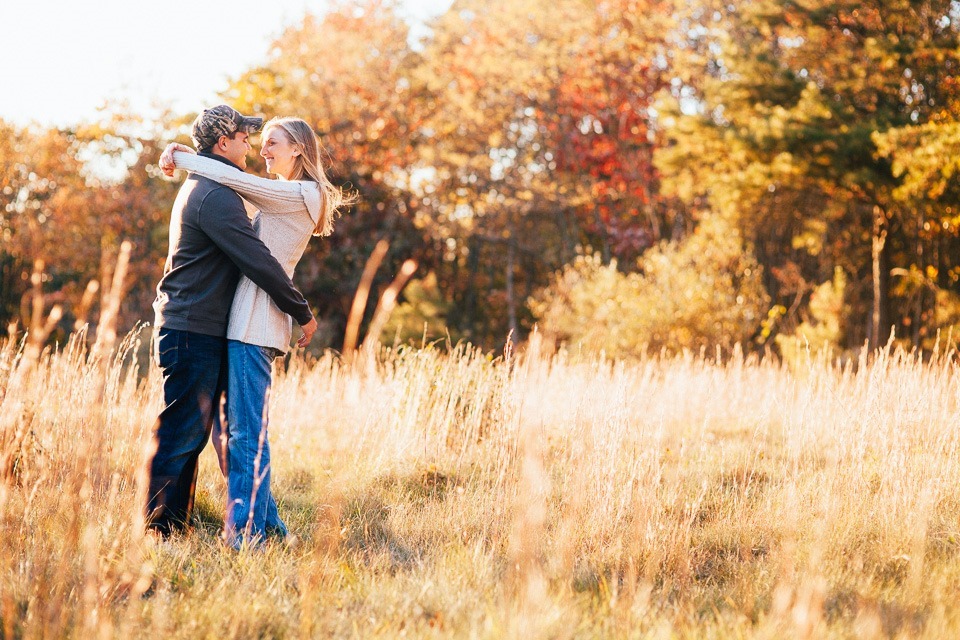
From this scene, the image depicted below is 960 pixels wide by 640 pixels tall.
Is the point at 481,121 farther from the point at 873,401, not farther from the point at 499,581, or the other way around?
the point at 499,581

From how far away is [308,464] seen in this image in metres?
5.07

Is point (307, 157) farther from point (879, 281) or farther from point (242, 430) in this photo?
point (879, 281)

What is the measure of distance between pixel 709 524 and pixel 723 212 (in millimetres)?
11296

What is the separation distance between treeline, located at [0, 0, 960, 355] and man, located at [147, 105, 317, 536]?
7.95 m

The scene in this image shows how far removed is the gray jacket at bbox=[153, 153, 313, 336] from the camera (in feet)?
10.6

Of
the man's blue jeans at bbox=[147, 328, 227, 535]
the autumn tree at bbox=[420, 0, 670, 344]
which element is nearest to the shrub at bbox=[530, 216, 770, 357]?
the autumn tree at bbox=[420, 0, 670, 344]

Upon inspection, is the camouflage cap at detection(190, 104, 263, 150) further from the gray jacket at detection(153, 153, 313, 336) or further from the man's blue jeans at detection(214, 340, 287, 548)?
the man's blue jeans at detection(214, 340, 287, 548)

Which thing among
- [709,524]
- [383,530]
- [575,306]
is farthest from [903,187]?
[383,530]

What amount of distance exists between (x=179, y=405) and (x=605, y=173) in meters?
16.3

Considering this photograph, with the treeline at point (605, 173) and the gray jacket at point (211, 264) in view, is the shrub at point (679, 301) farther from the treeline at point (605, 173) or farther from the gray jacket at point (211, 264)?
the gray jacket at point (211, 264)

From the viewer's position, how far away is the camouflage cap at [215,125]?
3.40 meters

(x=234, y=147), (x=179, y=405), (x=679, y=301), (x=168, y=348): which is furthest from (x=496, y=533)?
(x=679, y=301)

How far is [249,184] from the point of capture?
3.29m

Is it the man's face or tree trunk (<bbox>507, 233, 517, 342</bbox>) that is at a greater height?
the man's face
